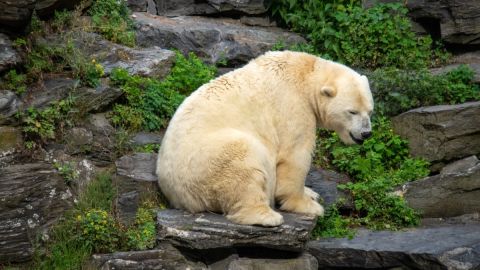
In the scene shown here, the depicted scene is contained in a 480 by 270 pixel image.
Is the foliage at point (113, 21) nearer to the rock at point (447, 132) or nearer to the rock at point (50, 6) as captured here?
the rock at point (50, 6)

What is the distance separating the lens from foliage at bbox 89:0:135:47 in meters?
10.6

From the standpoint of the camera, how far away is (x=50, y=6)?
33.2 ft

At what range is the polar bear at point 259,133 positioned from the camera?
7148 millimetres

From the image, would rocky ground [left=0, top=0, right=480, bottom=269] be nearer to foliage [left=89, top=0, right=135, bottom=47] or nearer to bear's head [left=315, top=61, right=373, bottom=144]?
foliage [left=89, top=0, right=135, bottom=47]

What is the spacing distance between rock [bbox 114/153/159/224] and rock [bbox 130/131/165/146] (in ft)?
1.76

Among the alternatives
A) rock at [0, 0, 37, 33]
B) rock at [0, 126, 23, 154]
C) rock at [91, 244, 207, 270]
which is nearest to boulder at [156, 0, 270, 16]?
rock at [0, 0, 37, 33]

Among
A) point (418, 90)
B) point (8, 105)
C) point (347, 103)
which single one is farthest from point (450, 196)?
point (8, 105)

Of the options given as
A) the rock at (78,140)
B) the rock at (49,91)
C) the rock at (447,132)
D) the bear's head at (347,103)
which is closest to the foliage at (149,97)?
the rock at (78,140)

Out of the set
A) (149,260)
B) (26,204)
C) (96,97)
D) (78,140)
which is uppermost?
(96,97)

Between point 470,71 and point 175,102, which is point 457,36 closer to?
point 470,71

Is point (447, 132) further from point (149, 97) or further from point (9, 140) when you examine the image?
point (9, 140)

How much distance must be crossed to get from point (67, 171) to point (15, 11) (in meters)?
2.02

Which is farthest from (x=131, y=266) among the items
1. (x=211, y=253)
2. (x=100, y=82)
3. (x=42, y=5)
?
(x=42, y=5)

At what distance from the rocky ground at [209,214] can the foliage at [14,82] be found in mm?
106
